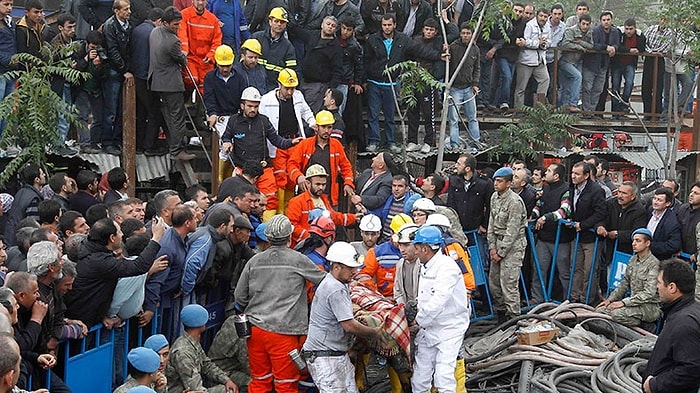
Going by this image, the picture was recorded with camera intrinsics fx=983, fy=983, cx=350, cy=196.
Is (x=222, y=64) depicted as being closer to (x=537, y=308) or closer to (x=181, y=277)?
(x=181, y=277)

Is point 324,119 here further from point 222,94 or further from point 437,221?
point 437,221

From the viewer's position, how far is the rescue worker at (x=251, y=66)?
42.2 ft

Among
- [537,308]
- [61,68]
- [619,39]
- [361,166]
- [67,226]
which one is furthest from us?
[619,39]

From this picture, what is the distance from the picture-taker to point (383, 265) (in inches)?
406

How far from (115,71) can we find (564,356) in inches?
265

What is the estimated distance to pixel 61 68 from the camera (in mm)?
11242

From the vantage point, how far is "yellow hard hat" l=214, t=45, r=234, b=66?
1248 cm

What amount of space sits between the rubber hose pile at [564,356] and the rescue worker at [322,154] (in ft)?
8.74

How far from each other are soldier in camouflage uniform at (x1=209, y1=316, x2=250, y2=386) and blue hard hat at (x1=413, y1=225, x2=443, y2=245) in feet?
6.60

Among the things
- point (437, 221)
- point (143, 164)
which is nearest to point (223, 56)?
point (143, 164)

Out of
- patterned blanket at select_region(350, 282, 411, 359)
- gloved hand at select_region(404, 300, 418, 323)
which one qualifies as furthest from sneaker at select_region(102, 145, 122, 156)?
gloved hand at select_region(404, 300, 418, 323)

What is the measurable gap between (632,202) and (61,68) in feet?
23.4

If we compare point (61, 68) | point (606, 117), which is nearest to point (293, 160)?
point (61, 68)

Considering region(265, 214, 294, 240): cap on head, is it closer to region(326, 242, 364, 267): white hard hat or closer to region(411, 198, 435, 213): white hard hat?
region(326, 242, 364, 267): white hard hat
